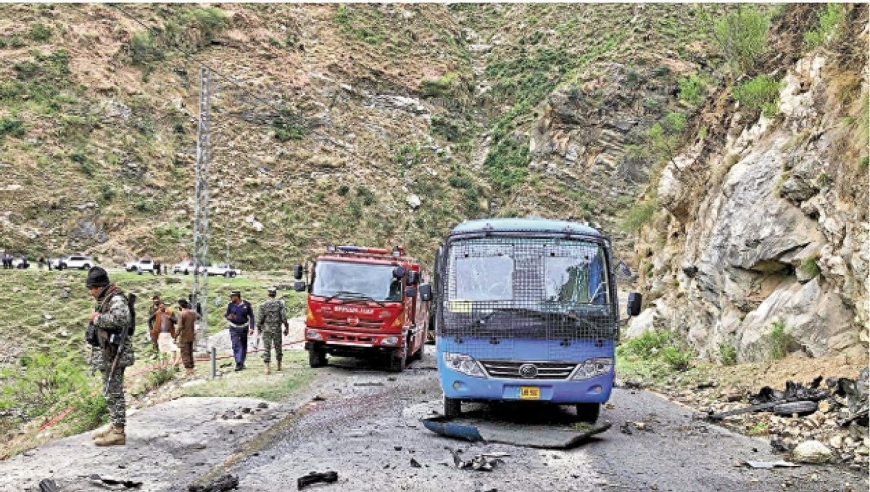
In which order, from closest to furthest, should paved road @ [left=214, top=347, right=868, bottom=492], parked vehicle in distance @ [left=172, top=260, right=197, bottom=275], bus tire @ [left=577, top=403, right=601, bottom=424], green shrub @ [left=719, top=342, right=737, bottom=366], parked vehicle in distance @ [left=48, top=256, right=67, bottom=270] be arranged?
paved road @ [left=214, top=347, right=868, bottom=492]
bus tire @ [left=577, top=403, right=601, bottom=424]
green shrub @ [left=719, top=342, right=737, bottom=366]
parked vehicle in distance @ [left=48, top=256, right=67, bottom=270]
parked vehicle in distance @ [left=172, top=260, right=197, bottom=275]

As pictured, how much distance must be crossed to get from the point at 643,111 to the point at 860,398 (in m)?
59.5

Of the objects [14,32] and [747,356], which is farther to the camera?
[14,32]

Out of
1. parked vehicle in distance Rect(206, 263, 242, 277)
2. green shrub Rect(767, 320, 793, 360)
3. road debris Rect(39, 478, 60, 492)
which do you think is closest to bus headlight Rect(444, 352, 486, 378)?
road debris Rect(39, 478, 60, 492)

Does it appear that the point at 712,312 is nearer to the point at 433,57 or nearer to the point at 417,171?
the point at 417,171

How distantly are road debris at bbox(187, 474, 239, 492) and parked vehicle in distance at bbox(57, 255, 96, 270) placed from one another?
44372 millimetres

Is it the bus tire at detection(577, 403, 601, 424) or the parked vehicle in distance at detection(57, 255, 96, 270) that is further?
the parked vehicle in distance at detection(57, 255, 96, 270)

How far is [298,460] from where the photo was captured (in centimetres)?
763

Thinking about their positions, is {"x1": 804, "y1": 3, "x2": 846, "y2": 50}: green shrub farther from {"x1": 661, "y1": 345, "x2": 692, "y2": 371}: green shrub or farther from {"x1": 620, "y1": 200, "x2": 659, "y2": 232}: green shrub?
{"x1": 620, "y1": 200, "x2": 659, "y2": 232}: green shrub

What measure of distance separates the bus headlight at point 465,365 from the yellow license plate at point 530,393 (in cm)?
52

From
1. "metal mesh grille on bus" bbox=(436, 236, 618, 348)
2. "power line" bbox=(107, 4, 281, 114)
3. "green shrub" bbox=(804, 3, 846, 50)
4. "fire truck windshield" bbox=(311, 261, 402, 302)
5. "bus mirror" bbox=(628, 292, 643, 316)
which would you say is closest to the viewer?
"metal mesh grille on bus" bbox=(436, 236, 618, 348)

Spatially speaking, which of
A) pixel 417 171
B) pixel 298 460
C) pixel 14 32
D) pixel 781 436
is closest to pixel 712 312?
pixel 781 436

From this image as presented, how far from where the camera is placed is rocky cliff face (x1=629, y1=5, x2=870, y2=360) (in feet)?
41.1

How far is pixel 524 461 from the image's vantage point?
25.4 ft

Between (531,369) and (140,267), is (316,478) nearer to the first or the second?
(531,369)
